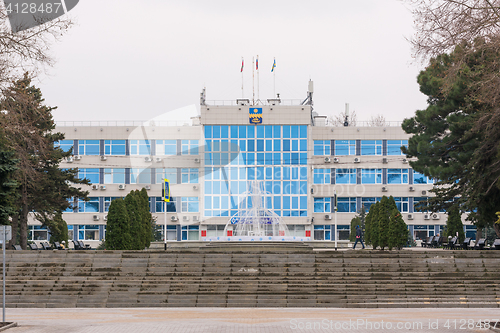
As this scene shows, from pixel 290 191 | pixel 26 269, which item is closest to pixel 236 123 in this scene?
pixel 290 191

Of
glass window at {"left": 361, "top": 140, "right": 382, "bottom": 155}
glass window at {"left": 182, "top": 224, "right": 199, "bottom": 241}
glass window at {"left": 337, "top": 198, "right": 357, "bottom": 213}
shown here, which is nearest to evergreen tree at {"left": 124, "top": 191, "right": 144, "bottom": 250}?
glass window at {"left": 182, "top": 224, "right": 199, "bottom": 241}

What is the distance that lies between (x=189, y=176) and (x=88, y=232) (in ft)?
36.4

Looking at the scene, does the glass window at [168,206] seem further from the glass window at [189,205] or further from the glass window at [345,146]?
the glass window at [345,146]

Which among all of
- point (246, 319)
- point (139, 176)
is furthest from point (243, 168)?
point (246, 319)

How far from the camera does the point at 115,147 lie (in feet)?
179

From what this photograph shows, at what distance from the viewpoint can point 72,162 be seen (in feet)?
177

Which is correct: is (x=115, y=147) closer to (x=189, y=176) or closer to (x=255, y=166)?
(x=189, y=176)

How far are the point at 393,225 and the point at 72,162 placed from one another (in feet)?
118

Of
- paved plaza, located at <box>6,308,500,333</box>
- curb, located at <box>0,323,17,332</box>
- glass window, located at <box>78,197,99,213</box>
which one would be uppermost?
glass window, located at <box>78,197,99,213</box>

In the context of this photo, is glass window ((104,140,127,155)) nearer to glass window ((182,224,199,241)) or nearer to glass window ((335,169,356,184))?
glass window ((182,224,199,241))

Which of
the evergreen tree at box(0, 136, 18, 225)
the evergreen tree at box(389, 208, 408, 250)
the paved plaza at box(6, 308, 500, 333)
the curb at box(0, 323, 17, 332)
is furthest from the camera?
the evergreen tree at box(389, 208, 408, 250)

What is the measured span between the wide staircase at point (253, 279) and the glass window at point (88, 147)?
3482 centimetres

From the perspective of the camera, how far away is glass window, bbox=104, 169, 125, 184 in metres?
54.5

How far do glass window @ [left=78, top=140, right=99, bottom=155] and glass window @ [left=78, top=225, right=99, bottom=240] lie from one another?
7.06 meters
